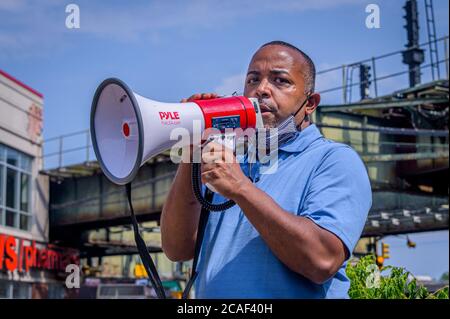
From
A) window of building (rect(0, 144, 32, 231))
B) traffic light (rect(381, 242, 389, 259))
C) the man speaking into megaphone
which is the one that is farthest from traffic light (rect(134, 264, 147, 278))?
the man speaking into megaphone

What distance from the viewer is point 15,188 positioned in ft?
78.0

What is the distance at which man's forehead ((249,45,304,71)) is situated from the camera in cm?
249

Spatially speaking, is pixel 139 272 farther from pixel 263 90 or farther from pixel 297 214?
pixel 297 214

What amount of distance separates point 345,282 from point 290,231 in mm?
312

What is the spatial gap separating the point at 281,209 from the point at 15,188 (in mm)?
22407

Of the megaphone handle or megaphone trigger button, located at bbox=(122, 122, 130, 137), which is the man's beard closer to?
the megaphone handle

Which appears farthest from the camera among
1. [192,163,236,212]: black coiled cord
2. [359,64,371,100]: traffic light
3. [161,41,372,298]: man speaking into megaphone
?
[359,64,371,100]: traffic light

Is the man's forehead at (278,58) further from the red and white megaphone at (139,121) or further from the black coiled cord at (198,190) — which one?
the black coiled cord at (198,190)

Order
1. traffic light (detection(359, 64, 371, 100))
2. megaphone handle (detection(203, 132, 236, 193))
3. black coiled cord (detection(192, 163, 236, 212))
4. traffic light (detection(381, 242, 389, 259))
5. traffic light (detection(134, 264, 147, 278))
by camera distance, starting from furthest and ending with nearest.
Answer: traffic light (detection(134, 264, 147, 278))
traffic light (detection(381, 242, 389, 259))
traffic light (detection(359, 64, 371, 100))
black coiled cord (detection(192, 163, 236, 212))
megaphone handle (detection(203, 132, 236, 193))

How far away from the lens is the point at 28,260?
2422 centimetres

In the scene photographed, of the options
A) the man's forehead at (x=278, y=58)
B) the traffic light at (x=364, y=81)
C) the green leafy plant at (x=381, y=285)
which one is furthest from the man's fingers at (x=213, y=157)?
the traffic light at (x=364, y=81)

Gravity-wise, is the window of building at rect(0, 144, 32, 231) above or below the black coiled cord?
above

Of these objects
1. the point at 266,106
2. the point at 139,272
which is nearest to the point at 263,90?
the point at 266,106
